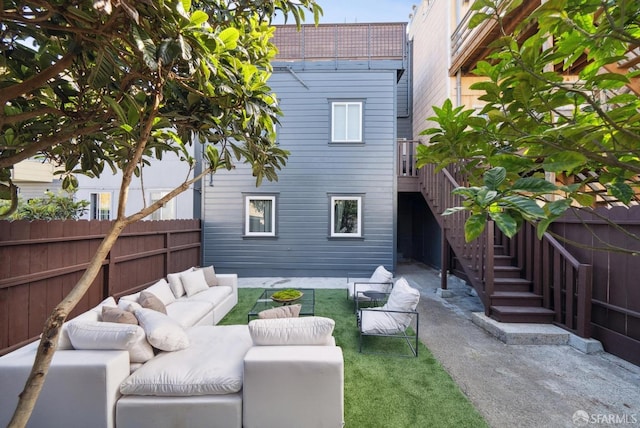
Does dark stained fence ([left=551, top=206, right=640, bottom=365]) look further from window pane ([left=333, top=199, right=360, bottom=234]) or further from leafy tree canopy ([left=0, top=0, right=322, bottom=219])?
window pane ([left=333, top=199, right=360, bottom=234])

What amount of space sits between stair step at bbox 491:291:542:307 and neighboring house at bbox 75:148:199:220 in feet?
24.9

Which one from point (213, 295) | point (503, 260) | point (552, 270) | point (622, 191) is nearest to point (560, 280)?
point (552, 270)

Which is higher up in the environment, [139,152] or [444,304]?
[139,152]

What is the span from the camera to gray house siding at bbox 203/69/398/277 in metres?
7.93

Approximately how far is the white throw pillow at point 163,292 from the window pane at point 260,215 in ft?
12.7

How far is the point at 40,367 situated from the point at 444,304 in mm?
5967

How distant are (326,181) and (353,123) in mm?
1872

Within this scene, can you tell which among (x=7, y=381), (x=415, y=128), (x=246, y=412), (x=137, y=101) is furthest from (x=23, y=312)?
(x=415, y=128)

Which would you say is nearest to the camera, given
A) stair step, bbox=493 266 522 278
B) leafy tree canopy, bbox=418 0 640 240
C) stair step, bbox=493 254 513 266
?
leafy tree canopy, bbox=418 0 640 240

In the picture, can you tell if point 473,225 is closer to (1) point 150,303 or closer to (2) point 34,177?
(1) point 150,303

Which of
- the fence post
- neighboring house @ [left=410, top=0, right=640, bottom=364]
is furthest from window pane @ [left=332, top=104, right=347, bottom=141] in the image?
the fence post

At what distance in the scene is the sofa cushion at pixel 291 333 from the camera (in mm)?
2441

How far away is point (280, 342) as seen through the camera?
2438 mm

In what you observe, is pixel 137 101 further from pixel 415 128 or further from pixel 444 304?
pixel 415 128
